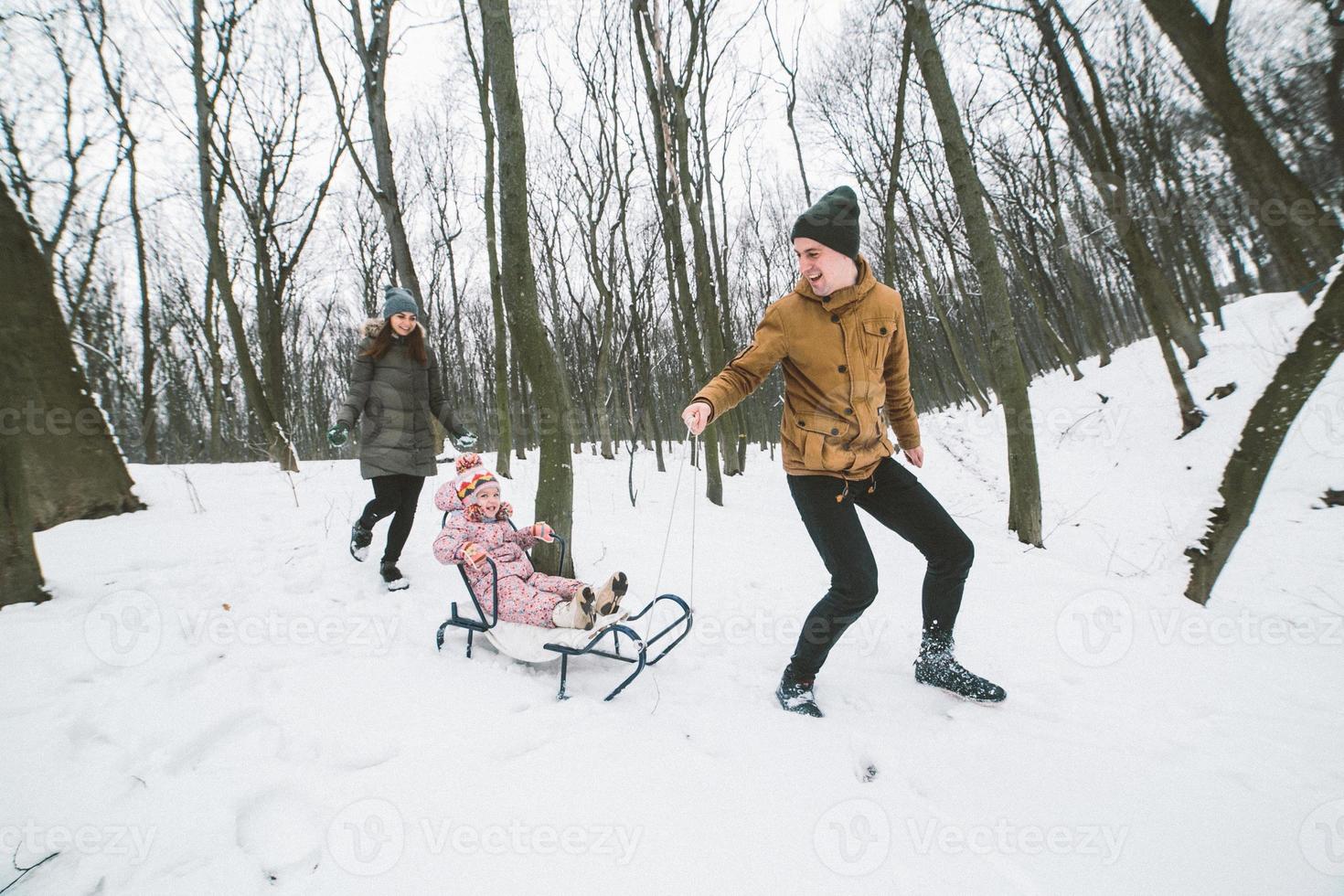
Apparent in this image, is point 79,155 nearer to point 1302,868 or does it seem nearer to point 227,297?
point 227,297

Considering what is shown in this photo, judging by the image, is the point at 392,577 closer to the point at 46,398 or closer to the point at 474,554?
the point at 474,554

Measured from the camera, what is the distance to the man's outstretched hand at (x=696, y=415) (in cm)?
207

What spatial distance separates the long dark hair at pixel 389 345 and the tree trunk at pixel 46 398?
82.4 inches

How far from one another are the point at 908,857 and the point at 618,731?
3.79ft

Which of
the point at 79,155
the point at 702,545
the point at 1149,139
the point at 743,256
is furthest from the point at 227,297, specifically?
the point at 1149,139

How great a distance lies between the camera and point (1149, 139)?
45.8 ft

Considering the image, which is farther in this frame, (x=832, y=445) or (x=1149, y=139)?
(x=1149, y=139)

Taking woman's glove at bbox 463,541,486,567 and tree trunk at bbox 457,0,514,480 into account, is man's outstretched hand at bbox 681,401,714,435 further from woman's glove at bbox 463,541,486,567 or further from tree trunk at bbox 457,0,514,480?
tree trunk at bbox 457,0,514,480

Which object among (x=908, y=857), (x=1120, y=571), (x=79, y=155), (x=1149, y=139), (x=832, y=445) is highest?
(x=1149, y=139)
